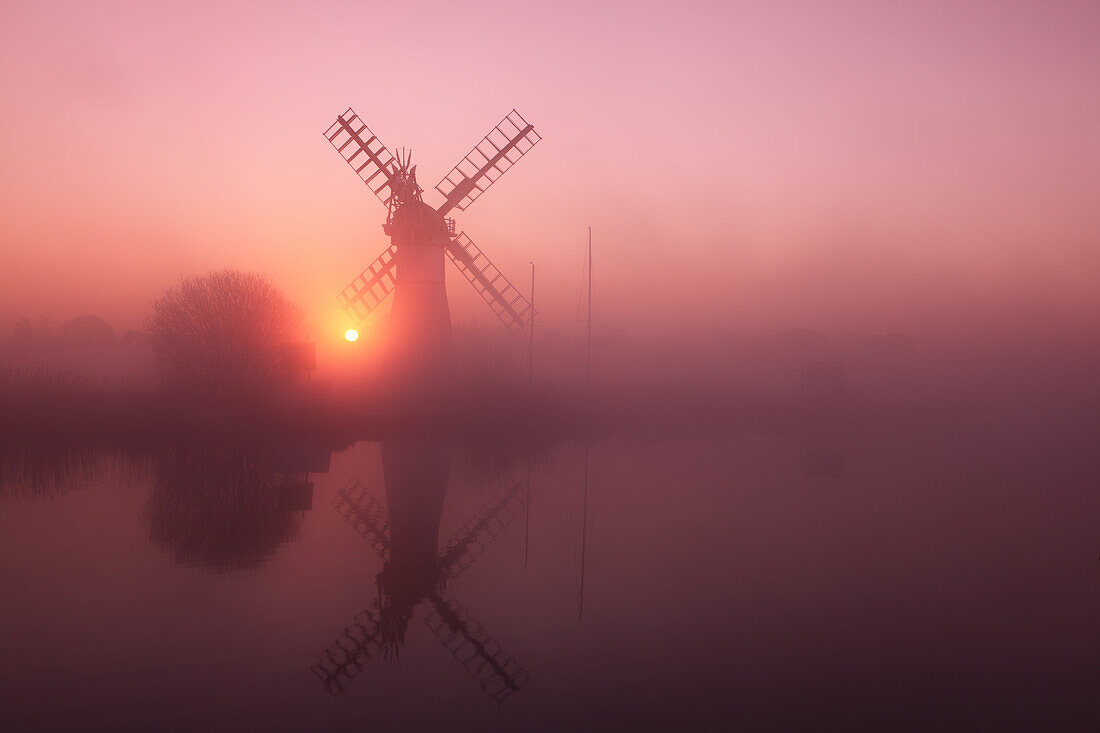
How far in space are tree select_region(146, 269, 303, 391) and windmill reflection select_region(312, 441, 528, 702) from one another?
14.1 m

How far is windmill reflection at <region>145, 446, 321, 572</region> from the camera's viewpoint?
47.8 ft

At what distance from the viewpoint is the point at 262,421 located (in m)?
32.8

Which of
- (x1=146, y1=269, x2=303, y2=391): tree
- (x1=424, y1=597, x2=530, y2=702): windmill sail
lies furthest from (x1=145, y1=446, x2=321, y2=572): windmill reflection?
(x1=146, y1=269, x2=303, y2=391): tree

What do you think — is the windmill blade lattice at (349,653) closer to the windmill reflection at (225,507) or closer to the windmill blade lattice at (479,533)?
the windmill blade lattice at (479,533)

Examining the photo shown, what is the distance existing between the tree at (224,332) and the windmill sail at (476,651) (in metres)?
26.1

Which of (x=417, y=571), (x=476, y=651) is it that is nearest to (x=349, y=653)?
(x=476, y=651)

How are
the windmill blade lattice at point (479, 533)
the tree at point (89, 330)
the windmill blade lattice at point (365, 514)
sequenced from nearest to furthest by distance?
the windmill blade lattice at point (479, 533)
the windmill blade lattice at point (365, 514)
the tree at point (89, 330)

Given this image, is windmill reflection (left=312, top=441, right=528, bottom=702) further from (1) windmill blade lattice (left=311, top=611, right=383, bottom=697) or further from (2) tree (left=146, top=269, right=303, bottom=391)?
(2) tree (left=146, top=269, right=303, bottom=391)

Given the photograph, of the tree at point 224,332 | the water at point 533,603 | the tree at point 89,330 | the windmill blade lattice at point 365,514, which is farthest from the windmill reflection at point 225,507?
the tree at point 89,330

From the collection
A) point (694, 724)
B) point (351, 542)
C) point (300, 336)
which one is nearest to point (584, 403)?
point (300, 336)

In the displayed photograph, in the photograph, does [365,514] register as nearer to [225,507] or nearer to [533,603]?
[225,507]

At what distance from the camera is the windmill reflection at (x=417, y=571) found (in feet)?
31.6

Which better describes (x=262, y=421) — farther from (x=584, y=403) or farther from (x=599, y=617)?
(x=599, y=617)

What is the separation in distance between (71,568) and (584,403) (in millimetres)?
29368
